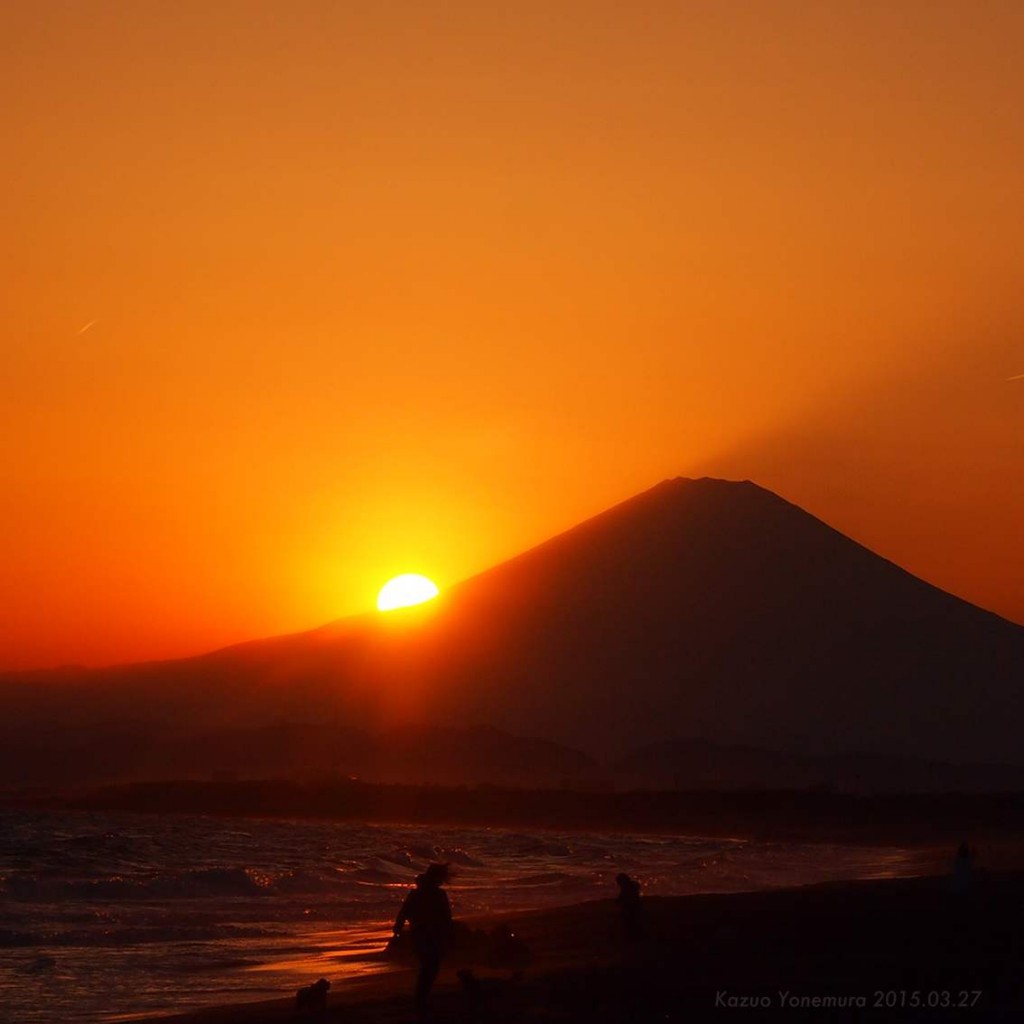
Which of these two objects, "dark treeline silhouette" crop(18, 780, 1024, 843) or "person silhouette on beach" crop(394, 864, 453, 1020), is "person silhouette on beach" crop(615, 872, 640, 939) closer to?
"person silhouette on beach" crop(394, 864, 453, 1020)

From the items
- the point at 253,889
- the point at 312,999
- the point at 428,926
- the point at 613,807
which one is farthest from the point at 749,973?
the point at 613,807

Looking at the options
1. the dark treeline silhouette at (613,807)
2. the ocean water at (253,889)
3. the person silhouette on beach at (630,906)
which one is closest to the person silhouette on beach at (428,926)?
the ocean water at (253,889)

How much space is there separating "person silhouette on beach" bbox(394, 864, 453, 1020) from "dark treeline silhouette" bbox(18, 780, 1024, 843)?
5245 cm

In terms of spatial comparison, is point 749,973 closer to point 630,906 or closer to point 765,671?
point 630,906

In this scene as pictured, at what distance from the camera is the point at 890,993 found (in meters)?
13.0

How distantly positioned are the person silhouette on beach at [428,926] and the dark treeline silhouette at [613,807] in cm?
5245

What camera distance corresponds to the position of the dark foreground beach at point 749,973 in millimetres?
12867

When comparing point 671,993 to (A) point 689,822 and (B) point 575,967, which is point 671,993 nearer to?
(B) point 575,967

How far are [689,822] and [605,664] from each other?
10855cm

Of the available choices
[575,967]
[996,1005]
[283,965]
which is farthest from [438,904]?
[283,965]

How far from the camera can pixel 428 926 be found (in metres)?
13.6

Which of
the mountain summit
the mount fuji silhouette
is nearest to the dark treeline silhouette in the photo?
the mount fuji silhouette

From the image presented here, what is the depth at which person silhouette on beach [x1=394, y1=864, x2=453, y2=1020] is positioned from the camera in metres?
13.5

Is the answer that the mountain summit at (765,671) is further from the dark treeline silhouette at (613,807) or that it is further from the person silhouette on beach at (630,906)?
the person silhouette on beach at (630,906)
